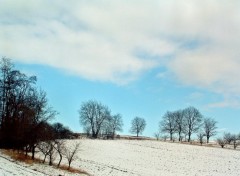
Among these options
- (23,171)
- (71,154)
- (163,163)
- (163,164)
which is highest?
(71,154)

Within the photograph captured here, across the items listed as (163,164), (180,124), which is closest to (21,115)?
(163,164)

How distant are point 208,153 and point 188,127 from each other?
51586 millimetres

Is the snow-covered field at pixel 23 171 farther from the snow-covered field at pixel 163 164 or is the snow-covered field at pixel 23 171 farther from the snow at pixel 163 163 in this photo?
the snow at pixel 163 163

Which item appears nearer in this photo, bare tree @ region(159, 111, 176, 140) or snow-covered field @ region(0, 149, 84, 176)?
snow-covered field @ region(0, 149, 84, 176)

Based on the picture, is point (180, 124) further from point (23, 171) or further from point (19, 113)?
point (23, 171)

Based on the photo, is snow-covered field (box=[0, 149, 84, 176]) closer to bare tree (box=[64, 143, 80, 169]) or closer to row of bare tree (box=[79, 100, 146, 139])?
bare tree (box=[64, 143, 80, 169])

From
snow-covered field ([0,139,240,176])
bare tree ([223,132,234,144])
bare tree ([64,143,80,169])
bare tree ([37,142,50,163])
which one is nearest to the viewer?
bare tree ([64,143,80,169])

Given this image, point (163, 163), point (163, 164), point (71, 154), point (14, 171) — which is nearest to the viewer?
point (14, 171)

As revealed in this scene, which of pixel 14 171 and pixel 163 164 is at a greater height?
pixel 163 164

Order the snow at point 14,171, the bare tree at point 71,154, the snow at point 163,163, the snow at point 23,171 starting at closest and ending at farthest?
1. the snow at point 14,171
2. the snow at point 23,171
3. the bare tree at point 71,154
4. the snow at point 163,163

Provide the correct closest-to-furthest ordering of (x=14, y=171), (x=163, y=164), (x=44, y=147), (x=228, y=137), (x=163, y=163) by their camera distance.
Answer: (x=14, y=171), (x=44, y=147), (x=163, y=164), (x=163, y=163), (x=228, y=137)

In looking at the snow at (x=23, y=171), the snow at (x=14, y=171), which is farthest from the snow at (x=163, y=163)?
the snow at (x=14, y=171)

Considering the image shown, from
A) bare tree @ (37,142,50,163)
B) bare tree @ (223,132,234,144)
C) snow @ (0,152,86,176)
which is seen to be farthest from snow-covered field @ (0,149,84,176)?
bare tree @ (223,132,234,144)

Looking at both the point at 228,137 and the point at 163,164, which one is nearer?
the point at 163,164
